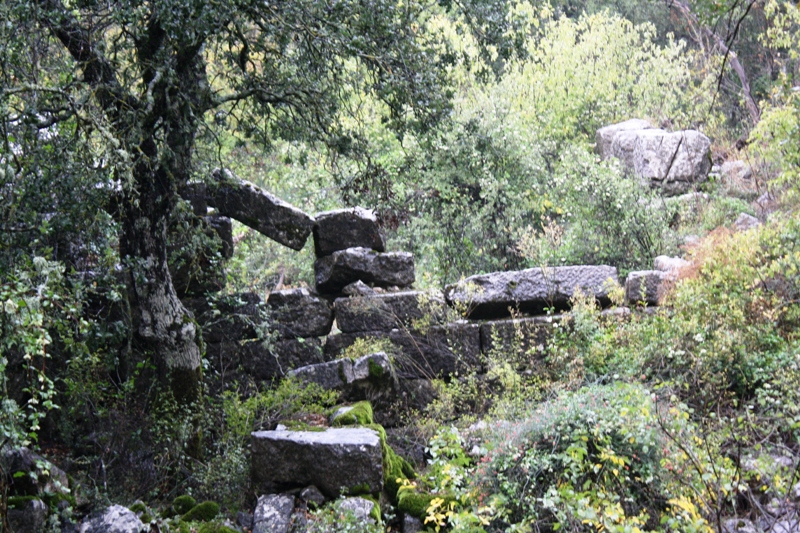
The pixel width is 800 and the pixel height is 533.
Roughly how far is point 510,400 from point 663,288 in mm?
2475

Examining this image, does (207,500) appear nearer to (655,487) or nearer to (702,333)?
(655,487)

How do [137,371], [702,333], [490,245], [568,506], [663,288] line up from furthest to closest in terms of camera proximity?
[490,245] → [663,288] → [702,333] → [137,371] → [568,506]

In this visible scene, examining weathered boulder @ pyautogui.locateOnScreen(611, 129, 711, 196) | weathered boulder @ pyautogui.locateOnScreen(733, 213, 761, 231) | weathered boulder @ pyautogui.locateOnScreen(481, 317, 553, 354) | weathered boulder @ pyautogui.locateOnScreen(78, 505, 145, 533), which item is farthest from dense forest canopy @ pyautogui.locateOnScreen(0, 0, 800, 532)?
weathered boulder @ pyautogui.locateOnScreen(611, 129, 711, 196)

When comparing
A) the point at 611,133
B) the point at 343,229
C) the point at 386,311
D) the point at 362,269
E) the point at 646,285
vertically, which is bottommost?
the point at 646,285

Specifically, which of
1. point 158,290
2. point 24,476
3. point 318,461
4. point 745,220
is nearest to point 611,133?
point 745,220

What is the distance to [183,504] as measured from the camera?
18.1 ft

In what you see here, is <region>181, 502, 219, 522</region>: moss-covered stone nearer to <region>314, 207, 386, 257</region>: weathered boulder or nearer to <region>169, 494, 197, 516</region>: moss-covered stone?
<region>169, 494, 197, 516</region>: moss-covered stone

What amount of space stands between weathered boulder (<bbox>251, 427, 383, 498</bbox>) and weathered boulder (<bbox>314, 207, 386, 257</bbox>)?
3.74 meters

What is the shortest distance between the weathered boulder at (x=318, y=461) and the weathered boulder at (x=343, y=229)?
3.74m

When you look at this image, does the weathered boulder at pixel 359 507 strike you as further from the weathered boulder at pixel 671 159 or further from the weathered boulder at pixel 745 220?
the weathered boulder at pixel 671 159

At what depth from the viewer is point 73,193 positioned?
5.63 m

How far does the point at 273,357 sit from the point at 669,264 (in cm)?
492

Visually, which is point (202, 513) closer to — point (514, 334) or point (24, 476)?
point (24, 476)

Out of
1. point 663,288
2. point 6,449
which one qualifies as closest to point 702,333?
point 663,288
